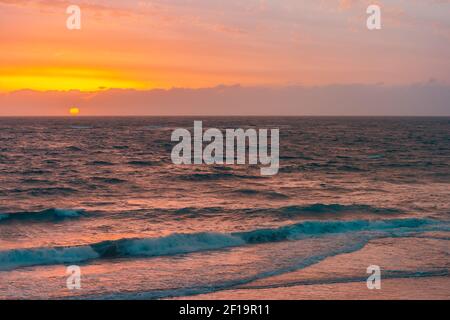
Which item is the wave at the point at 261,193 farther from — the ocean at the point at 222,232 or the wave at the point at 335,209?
the wave at the point at 335,209

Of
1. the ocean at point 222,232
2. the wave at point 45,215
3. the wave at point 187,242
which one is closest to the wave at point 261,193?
the ocean at point 222,232

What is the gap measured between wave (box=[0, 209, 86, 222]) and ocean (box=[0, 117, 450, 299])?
90 millimetres

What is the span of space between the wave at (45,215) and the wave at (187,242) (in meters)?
6.02

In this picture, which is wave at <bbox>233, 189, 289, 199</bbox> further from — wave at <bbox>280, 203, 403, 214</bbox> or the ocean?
wave at <bbox>280, 203, 403, 214</bbox>

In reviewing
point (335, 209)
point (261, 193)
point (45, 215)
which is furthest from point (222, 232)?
point (261, 193)

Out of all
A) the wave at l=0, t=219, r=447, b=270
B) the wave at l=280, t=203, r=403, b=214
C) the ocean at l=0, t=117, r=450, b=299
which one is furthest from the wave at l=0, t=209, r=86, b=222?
the wave at l=280, t=203, r=403, b=214

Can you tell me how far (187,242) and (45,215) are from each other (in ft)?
27.6

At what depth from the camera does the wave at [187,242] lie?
1673 centimetres

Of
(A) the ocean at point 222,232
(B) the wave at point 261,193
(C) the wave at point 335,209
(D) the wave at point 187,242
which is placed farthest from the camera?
(B) the wave at point 261,193
